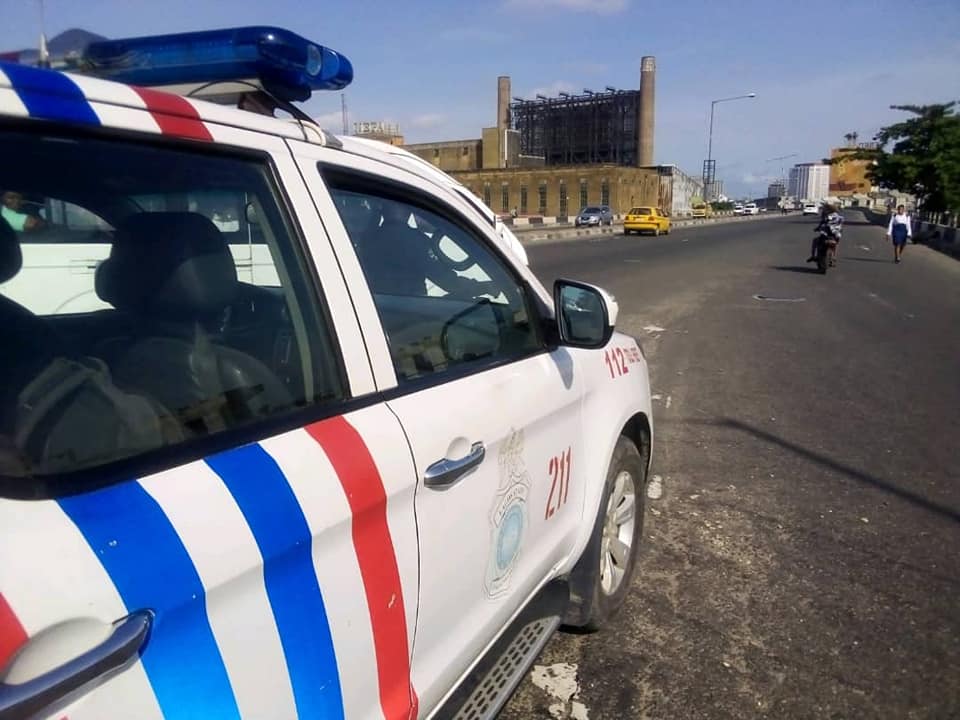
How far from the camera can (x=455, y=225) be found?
97.2 inches

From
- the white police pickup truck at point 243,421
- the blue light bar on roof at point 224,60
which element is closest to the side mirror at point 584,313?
the white police pickup truck at point 243,421

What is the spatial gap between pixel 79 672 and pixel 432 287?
5.93ft

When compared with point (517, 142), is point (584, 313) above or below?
below

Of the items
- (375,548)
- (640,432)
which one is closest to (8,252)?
(375,548)

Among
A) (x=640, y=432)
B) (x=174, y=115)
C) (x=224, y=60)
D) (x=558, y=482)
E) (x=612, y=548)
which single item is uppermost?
(x=224, y=60)

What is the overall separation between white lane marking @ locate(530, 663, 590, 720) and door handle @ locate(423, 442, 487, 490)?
1.21m

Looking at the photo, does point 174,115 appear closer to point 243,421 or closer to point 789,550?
point 243,421

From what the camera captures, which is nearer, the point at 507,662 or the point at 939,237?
the point at 507,662

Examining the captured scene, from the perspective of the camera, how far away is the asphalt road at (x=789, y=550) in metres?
2.89

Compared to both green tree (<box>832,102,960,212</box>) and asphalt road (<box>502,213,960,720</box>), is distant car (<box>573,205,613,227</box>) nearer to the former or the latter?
green tree (<box>832,102,960,212</box>)

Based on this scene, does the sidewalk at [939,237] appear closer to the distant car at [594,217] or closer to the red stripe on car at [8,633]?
the distant car at [594,217]

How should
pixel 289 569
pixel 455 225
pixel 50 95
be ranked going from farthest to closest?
pixel 455 225 < pixel 289 569 < pixel 50 95

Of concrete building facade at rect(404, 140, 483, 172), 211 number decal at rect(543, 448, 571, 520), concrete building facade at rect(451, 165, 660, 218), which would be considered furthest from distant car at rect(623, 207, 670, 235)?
concrete building facade at rect(404, 140, 483, 172)

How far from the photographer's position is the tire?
3.02m
